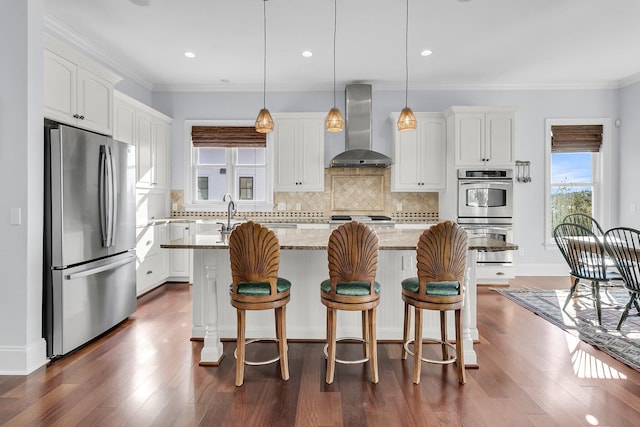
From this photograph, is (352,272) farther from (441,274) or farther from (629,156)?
(629,156)

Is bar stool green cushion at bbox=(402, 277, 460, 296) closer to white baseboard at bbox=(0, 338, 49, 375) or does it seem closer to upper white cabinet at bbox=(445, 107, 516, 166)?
white baseboard at bbox=(0, 338, 49, 375)

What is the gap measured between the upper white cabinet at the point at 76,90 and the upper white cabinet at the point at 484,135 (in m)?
4.26

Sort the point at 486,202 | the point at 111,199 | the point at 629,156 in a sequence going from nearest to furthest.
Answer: the point at 111,199
the point at 486,202
the point at 629,156

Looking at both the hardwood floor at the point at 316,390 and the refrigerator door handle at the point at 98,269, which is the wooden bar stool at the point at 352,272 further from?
the refrigerator door handle at the point at 98,269

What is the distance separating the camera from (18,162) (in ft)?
8.20

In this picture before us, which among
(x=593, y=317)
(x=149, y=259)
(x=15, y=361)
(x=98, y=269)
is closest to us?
(x=15, y=361)

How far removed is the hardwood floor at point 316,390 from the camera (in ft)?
6.47

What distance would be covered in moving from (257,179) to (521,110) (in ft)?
14.2

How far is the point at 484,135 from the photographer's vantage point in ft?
16.6

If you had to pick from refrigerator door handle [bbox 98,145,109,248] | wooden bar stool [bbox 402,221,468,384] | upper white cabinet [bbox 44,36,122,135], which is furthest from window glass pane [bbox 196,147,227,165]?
wooden bar stool [bbox 402,221,468,384]

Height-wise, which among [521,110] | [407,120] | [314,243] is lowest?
[314,243]

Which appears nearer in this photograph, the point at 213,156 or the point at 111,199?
the point at 111,199

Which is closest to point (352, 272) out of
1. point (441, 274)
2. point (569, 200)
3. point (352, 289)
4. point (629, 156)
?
point (352, 289)

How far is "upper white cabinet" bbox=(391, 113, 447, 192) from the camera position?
17.5 feet
